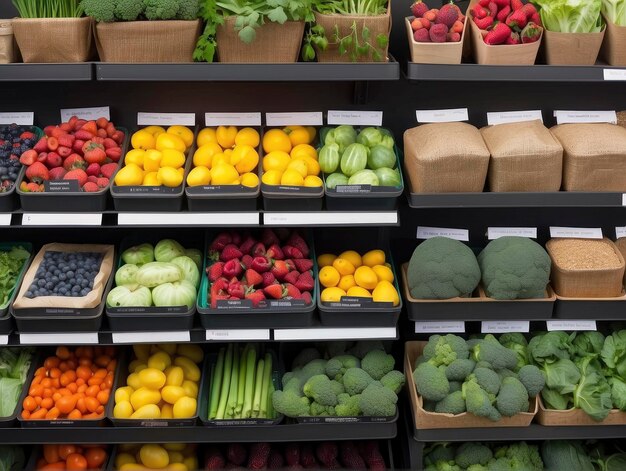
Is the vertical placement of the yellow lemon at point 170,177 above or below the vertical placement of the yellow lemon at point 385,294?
above

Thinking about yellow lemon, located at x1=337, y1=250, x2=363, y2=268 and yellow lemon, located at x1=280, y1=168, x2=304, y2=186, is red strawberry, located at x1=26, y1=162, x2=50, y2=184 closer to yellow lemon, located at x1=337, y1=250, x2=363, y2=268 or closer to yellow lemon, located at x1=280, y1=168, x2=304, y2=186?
yellow lemon, located at x1=280, y1=168, x2=304, y2=186

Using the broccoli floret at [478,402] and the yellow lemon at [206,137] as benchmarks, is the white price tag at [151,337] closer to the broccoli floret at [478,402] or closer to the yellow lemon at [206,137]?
the yellow lemon at [206,137]

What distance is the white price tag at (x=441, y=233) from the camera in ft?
9.98

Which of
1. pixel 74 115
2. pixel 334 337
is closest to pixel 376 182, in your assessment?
pixel 334 337

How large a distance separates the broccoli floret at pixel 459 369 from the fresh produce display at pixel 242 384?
742 mm

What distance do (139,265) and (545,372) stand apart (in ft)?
5.80

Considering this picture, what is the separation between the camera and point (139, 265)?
286cm

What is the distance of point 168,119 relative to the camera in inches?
116

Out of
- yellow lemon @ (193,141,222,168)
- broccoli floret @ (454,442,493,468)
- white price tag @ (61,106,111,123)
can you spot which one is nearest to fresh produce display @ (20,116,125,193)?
white price tag @ (61,106,111,123)

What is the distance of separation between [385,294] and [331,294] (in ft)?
0.71

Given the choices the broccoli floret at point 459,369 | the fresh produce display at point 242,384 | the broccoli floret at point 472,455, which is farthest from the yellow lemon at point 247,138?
the broccoli floret at point 472,455

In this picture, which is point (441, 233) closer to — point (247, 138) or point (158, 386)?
point (247, 138)

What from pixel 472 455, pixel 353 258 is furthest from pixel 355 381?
pixel 472 455

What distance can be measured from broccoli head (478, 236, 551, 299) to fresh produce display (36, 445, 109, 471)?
183 cm
